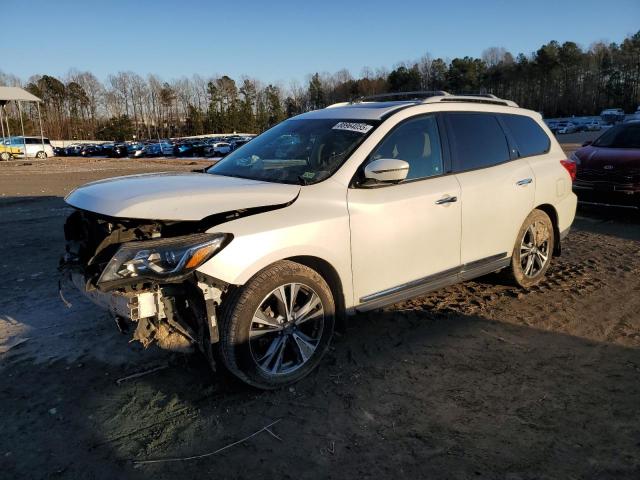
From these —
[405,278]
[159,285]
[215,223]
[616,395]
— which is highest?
[215,223]

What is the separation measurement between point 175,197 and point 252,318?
2.94ft

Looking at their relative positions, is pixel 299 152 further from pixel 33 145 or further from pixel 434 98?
pixel 33 145

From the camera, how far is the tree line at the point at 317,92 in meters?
86.6

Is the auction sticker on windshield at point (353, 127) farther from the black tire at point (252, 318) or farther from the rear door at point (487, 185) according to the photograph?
the black tire at point (252, 318)

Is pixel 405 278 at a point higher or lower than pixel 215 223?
lower

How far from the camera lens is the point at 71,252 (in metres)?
3.69

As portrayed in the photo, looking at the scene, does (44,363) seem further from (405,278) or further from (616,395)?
(616,395)

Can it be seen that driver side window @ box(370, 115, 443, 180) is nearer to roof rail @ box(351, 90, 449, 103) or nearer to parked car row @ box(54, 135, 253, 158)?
roof rail @ box(351, 90, 449, 103)

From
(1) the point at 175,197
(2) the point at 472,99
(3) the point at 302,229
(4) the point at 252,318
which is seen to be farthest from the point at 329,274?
(2) the point at 472,99

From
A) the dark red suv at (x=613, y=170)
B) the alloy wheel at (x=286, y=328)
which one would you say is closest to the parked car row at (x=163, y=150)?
the dark red suv at (x=613, y=170)

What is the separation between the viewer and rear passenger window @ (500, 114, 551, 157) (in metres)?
5.20

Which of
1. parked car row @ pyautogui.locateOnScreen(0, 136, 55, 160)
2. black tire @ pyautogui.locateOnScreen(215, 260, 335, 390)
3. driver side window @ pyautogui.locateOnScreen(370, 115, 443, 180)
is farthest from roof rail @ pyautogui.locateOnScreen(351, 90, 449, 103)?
parked car row @ pyautogui.locateOnScreen(0, 136, 55, 160)

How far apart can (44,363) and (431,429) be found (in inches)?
113

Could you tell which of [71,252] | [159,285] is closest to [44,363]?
[71,252]
